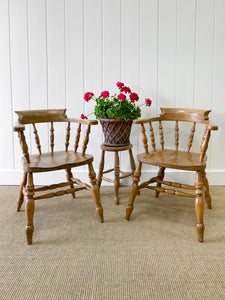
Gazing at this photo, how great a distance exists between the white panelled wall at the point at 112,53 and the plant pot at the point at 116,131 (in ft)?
1.56

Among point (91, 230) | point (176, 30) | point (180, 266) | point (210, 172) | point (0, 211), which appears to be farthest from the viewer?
point (210, 172)

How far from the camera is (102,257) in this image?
183 centimetres

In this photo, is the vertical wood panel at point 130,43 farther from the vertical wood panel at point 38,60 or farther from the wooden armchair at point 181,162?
the vertical wood panel at point 38,60

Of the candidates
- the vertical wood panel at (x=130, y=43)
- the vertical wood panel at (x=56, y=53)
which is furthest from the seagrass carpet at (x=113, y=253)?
the vertical wood panel at (x=130, y=43)

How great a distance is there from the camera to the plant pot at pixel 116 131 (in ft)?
8.18

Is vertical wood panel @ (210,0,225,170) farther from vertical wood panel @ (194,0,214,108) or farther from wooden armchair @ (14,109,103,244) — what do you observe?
wooden armchair @ (14,109,103,244)

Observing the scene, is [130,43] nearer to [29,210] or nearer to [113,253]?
[29,210]

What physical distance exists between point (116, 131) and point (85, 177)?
0.74 m

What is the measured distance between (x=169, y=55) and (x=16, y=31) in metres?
1.36

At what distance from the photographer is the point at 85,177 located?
3.08 metres

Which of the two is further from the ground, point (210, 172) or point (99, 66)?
→ point (99, 66)

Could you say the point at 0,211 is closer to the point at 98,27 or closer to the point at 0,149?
the point at 0,149

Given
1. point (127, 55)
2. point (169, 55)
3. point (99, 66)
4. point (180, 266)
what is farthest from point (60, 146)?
point (180, 266)

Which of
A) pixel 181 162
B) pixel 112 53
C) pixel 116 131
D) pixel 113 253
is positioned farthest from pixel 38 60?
pixel 113 253
